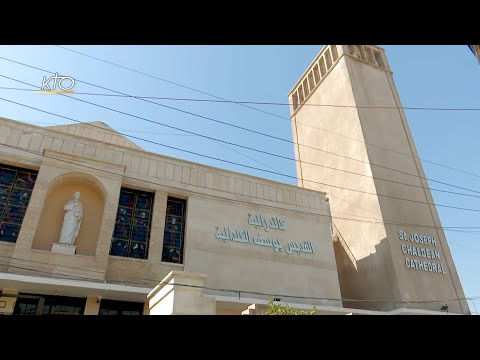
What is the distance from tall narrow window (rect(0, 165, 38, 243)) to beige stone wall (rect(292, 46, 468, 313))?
629 inches

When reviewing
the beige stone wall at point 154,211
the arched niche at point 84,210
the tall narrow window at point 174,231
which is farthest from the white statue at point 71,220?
the tall narrow window at point 174,231

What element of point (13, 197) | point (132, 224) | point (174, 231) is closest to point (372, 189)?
point (174, 231)

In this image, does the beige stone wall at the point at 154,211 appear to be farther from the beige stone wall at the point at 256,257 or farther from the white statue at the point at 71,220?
the white statue at the point at 71,220

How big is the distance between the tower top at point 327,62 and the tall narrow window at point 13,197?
19944 mm

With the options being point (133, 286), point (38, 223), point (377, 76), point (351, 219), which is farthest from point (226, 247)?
point (377, 76)

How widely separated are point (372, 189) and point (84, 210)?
565 inches

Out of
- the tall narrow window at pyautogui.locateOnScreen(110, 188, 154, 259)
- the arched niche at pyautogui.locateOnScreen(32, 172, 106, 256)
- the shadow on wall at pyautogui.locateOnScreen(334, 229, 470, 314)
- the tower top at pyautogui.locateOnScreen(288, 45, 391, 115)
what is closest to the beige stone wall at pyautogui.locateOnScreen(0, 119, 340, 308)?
the arched niche at pyautogui.locateOnScreen(32, 172, 106, 256)

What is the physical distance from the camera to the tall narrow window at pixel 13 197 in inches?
543

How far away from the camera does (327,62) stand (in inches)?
1093

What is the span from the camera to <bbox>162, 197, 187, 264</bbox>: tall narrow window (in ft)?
52.5

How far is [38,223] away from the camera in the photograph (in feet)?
45.9
